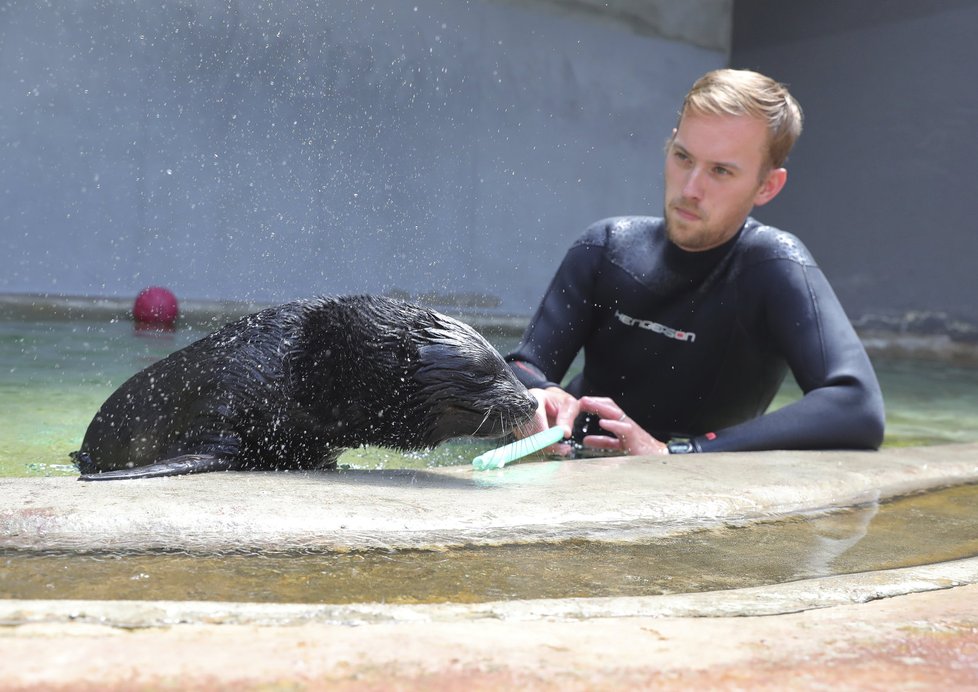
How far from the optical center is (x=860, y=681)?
50.6 inches

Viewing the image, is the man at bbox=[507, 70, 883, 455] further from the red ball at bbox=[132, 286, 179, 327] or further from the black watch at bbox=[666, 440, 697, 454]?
the red ball at bbox=[132, 286, 179, 327]

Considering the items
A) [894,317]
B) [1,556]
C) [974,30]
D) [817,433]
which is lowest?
[894,317]

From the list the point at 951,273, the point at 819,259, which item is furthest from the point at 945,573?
the point at 819,259

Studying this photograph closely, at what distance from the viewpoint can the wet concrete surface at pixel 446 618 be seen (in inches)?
48.6

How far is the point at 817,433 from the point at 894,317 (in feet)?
29.7

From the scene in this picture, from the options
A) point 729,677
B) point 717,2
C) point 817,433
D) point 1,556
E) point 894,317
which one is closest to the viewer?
point 729,677

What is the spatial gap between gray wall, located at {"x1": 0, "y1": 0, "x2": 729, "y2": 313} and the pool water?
8.37 m

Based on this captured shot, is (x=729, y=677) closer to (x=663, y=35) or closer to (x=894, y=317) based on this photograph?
(x=894, y=317)

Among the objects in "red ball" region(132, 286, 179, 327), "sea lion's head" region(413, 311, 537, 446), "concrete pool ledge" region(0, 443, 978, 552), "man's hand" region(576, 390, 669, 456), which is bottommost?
"red ball" region(132, 286, 179, 327)

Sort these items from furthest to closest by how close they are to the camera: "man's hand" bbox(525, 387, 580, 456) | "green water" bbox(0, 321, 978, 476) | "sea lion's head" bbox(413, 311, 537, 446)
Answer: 1. "green water" bbox(0, 321, 978, 476)
2. "man's hand" bbox(525, 387, 580, 456)
3. "sea lion's head" bbox(413, 311, 537, 446)

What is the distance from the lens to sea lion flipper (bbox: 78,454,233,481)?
2230 mm

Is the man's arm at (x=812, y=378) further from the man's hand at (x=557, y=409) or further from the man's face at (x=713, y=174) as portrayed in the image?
the man's hand at (x=557, y=409)

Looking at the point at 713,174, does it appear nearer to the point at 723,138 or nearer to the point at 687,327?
the point at 723,138

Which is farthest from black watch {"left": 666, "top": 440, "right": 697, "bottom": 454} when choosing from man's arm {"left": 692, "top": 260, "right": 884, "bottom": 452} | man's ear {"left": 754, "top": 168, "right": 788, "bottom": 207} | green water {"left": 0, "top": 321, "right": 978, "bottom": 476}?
man's ear {"left": 754, "top": 168, "right": 788, "bottom": 207}
